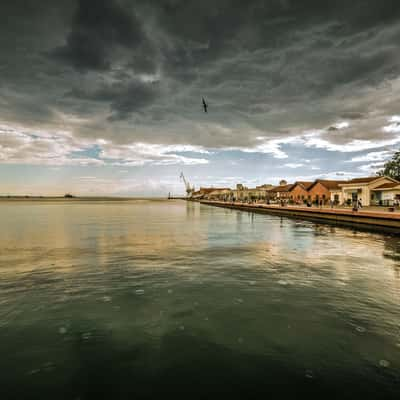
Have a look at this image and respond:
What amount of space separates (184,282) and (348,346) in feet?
19.8

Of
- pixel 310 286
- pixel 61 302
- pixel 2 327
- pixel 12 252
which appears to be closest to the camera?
pixel 2 327

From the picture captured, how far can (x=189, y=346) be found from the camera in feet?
18.4

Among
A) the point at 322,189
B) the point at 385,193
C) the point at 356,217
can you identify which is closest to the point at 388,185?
the point at 385,193

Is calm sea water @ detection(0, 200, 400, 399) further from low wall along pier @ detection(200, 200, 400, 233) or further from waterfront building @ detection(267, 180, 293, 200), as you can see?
waterfront building @ detection(267, 180, 293, 200)

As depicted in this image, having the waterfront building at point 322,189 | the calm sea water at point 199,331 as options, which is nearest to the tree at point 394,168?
the waterfront building at point 322,189

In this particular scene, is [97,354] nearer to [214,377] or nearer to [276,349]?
[214,377]

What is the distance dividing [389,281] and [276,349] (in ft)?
25.6

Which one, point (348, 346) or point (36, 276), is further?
point (36, 276)

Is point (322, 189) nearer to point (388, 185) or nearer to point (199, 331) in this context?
point (388, 185)

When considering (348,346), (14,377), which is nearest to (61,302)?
(14,377)

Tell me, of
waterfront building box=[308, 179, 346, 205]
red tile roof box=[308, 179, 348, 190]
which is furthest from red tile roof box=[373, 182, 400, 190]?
red tile roof box=[308, 179, 348, 190]

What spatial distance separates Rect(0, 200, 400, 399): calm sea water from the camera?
449cm

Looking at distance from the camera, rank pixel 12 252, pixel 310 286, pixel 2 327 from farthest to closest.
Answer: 1. pixel 12 252
2. pixel 310 286
3. pixel 2 327

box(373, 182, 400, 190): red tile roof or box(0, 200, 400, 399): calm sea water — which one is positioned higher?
box(373, 182, 400, 190): red tile roof
